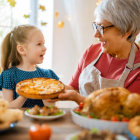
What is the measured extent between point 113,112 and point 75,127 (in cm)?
18

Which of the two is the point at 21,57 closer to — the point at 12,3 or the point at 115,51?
the point at 115,51

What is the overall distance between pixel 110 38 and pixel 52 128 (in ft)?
3.28

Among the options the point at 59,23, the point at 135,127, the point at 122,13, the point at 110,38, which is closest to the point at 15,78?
the point at 110,38

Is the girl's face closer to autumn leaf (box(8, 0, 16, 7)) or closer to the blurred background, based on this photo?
autumn leaf (box(8, 0, 16, 7))

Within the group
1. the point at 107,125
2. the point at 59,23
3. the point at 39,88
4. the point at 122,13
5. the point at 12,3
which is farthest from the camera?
the point at 59,23

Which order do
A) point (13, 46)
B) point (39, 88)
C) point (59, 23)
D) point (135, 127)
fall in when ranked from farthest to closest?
point (59, 23) < point (13, 46) < point (39, 88) < point (135, 127)

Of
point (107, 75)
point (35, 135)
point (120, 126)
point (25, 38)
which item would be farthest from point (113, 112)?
point (25, 38)

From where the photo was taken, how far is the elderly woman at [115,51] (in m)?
1.73

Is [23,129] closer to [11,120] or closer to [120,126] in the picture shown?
[11,120]

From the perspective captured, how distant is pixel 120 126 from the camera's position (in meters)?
0.94

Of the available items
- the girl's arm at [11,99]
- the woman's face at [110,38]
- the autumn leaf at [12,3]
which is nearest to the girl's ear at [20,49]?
the girl's arm at [11,99]

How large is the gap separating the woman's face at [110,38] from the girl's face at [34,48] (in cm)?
45

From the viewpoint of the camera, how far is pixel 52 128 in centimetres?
101

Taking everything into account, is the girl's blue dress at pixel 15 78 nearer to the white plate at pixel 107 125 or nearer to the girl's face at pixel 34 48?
the girl's face at pixel 34 48
